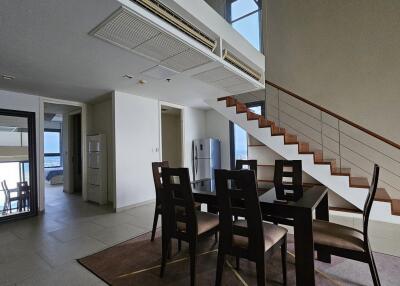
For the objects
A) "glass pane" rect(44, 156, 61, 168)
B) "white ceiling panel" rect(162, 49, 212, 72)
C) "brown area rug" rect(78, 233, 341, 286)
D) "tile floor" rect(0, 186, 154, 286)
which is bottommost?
"tile floor" rect(0, 186, 154, 286)

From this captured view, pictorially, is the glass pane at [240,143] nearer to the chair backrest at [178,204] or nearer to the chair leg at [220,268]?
the chair backrest at [178,204]

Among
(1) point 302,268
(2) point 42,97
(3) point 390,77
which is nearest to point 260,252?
(1) point 302,268

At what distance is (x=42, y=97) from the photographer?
14.2 feet

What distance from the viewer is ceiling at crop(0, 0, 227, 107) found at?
178 cm

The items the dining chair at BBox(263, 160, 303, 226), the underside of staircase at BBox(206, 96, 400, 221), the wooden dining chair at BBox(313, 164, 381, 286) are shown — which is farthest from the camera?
the underside of staircase at BBox(206, 96, 400, 221)

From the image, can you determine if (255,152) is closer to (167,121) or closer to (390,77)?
(390,77)

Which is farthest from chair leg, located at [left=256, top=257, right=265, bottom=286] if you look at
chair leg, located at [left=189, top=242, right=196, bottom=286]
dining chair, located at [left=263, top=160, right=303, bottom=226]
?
dining chair, located at [left=263, top=160, right=303, bottom=226]

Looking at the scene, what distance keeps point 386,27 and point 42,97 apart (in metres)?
6.66

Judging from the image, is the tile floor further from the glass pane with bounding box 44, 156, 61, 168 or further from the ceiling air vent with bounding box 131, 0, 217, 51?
the glass pane with bounding box 44, 156, 61, 168

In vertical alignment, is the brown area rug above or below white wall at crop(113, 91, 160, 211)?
below

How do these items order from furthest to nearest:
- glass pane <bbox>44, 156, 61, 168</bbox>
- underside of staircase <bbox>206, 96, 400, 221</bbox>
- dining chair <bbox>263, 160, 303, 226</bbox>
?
glass pane <bbox>44, 156, 61, 168</bbox>, underside of staircase <bbox>206, 96, 400, 221</bbox>, dining chair <bbox>263, 160, 303, 226</bbox>

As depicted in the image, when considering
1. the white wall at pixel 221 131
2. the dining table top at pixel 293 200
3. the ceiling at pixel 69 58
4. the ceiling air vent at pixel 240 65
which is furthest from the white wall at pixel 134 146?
the dining table top at pixel 293 200

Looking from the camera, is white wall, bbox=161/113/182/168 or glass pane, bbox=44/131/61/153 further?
glass pane, bbox=44/131/61/153

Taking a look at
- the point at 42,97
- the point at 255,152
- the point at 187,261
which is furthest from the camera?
the point at 255,152
